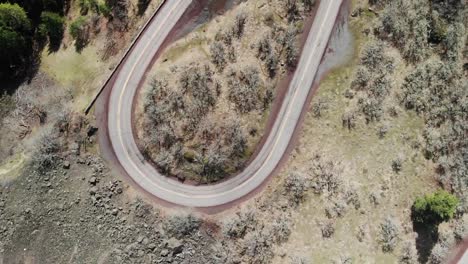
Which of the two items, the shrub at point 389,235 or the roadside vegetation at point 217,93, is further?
the roadside vegetation at point 217,93

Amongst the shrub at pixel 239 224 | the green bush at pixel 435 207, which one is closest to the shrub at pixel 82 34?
the shrub at pixel 239 224

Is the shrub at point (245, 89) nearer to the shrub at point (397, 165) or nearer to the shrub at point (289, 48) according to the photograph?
the shrub at point (289, 48)

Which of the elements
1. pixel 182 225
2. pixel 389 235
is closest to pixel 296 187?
pixel 389 235

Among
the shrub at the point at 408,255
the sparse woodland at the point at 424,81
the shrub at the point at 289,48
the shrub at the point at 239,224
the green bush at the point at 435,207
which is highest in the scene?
the shrub at the point at 289,48

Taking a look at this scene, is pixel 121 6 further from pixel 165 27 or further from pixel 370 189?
pixel 370 189

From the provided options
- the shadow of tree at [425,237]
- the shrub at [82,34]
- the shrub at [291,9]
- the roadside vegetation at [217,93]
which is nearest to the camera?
the shadow of tree at [425,237]

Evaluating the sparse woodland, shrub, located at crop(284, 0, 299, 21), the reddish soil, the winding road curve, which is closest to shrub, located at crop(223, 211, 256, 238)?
the reddish soil
